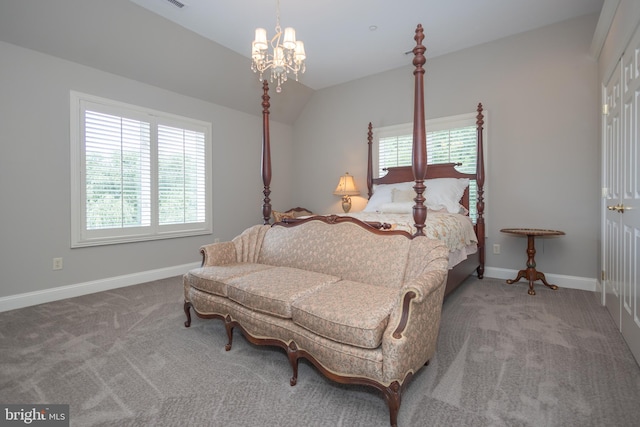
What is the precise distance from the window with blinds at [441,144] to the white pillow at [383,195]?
0.43 metres

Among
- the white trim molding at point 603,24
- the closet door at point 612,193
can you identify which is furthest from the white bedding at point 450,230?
the white trim molding at point 603,24

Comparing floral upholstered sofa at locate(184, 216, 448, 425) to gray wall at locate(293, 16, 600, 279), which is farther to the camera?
gray wall at locate(293, 16, 600, 279)

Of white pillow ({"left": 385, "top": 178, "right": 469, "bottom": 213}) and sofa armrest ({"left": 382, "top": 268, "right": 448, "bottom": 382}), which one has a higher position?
white pillow ({"left": 385, "top": 178, "right": 469, "bottom": 213})

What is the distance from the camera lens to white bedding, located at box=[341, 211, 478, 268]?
2.59 m

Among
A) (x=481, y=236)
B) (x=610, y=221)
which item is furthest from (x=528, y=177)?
(x=610, y=221)

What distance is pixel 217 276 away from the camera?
232 centimetres

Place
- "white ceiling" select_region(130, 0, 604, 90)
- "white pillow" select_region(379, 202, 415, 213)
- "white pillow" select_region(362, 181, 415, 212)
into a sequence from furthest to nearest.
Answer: "white pillow" select_region(362, 181, 415, 212)
"white pillow" select_region(379, 202, 415, 213)
"white ceiling" select_region(130, 0, 604, 90)

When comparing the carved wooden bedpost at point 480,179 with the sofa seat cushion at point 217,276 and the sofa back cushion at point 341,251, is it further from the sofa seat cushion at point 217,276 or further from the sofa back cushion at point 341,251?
the sofa seat cushion at point 217,276

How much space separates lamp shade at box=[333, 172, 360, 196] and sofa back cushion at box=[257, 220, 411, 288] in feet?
7.00

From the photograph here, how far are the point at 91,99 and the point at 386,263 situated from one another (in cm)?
371

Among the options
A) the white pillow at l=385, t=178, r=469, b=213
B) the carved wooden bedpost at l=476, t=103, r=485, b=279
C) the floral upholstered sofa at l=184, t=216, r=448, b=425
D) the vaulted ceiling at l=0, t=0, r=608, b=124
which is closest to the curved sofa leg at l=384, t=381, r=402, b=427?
the floral upholstered sofa at l=184, t=216, r=448, b=425

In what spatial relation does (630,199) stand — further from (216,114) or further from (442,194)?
(216,114)

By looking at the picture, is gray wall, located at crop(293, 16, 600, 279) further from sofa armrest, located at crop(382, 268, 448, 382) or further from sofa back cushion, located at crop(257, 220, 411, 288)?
sofa armrest, located at crop(382, 268, 448, 382)

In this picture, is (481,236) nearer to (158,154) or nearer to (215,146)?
(215,146)
